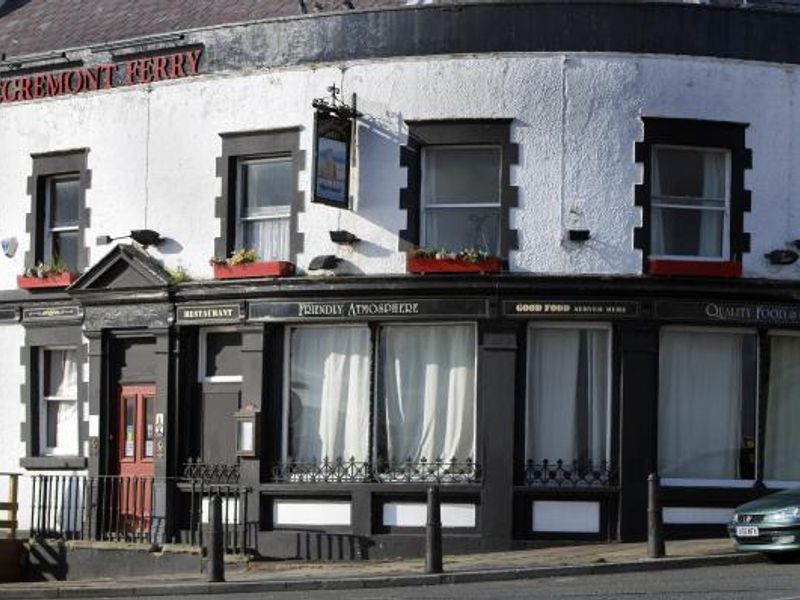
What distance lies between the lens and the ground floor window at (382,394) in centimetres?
2511

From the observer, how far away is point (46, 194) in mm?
28469

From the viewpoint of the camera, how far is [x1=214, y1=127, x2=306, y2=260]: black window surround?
25.7 metres

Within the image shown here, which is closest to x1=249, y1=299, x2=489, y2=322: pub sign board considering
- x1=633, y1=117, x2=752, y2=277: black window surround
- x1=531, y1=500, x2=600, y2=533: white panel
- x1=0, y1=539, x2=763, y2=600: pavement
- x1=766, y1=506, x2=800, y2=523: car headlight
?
x1=633, y1=117, x2=752, y2=277: black window surround

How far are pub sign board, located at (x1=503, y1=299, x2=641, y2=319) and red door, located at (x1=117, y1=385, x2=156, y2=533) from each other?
5.94 m

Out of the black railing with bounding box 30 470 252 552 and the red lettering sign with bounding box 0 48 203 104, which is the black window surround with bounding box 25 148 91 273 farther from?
the black railing with bounding box 30 470 252 552

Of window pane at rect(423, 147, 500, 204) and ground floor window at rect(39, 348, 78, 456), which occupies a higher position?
window pane at rect(423, 147, 500, 204)

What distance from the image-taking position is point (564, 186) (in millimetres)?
24625

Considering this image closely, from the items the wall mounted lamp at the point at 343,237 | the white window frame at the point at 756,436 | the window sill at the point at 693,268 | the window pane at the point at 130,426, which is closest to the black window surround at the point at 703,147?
the window sill at the point at 693,268

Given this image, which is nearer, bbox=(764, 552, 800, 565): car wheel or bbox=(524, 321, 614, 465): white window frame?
bbox=(764, 552, 800, 565): car wheel

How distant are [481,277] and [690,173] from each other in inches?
129

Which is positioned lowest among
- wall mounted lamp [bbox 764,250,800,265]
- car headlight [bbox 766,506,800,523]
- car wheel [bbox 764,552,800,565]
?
car wheel [bbox 764,552,800,565]

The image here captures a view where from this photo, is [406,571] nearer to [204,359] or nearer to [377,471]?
[377,471]

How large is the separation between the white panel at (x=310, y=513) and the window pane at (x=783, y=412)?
587 centimetres

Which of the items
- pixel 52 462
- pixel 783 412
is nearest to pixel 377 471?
pixel 52 462
